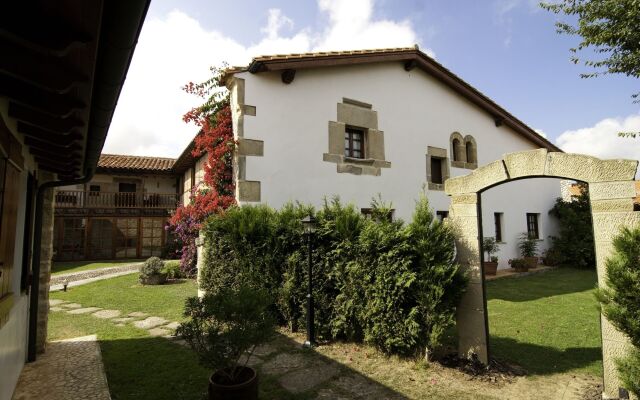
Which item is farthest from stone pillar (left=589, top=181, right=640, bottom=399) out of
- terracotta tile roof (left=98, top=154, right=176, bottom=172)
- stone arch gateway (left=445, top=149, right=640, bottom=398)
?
terracotta tile roof (left=98, top=154, right=176, bottom=172)

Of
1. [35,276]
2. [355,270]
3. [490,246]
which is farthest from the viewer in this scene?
[490,246]

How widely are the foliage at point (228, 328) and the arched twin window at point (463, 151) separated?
32.6 feet

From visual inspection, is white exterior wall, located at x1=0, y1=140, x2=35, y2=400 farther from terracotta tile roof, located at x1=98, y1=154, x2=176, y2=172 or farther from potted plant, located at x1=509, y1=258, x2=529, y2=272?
terracotta tile roof, located at x1=98, y1=154, x2=176, y2=172

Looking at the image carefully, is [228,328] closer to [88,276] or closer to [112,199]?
[88,276]

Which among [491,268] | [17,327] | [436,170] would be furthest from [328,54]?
[491,268]

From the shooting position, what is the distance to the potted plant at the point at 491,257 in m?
12.4

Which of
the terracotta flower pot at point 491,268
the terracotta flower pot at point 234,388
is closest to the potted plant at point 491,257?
the terracotta flower pot at point 491,268

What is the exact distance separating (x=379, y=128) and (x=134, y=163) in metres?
15.6

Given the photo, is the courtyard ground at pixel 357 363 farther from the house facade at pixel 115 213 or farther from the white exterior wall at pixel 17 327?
the house facade at pixel 115 213

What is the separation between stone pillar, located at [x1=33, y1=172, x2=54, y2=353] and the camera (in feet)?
17.2

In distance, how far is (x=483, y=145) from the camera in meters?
13.0

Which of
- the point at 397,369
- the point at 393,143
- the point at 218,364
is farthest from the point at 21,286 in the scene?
the point at 393,143

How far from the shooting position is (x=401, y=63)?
10922mm

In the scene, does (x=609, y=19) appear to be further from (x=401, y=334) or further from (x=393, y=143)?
(x=401, y=334)
